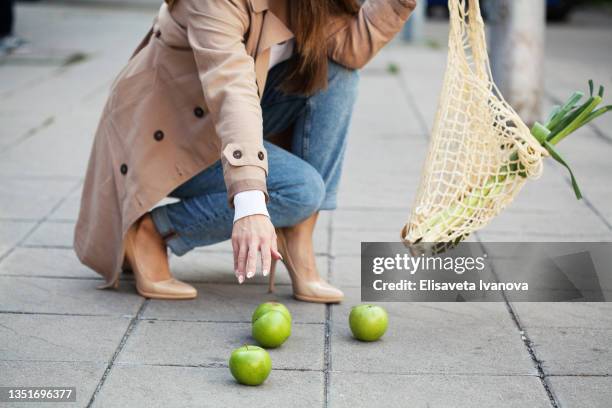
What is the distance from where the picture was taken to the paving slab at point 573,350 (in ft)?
9.64

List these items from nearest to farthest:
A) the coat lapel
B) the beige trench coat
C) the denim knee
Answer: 1. the beige trench coat
2. the coat lapel
3. the denim knee

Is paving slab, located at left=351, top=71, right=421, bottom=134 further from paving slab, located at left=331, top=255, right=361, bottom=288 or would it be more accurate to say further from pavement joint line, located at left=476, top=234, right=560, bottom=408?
pavement joint line, located at left=476, top=234, right=560, bottom=408

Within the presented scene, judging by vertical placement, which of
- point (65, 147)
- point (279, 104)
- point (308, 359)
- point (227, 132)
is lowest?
point (65, 147)

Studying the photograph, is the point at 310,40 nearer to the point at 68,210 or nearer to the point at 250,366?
A: the point at 250,366

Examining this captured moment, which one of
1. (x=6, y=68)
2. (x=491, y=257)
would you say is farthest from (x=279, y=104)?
(x=6, y=68)

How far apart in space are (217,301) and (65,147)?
3086mm

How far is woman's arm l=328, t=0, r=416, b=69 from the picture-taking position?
10.6 feet

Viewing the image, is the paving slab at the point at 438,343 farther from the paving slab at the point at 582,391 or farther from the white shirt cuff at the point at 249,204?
the white shirt cuff at the point at 249,204

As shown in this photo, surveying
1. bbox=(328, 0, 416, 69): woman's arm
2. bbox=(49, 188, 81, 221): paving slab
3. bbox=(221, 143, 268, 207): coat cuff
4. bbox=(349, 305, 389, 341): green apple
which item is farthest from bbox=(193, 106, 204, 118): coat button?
bbox=(49, 188, 81, 221): paving slab

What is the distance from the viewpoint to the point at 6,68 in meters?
9.56

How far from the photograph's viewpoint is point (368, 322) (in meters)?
3.08

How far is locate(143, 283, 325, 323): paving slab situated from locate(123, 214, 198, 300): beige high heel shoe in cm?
3

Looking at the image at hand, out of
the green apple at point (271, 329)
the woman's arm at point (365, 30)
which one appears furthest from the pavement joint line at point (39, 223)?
the woman's arm at point (365, 30)

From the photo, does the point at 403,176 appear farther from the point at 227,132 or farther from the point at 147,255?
the point at 227,132
